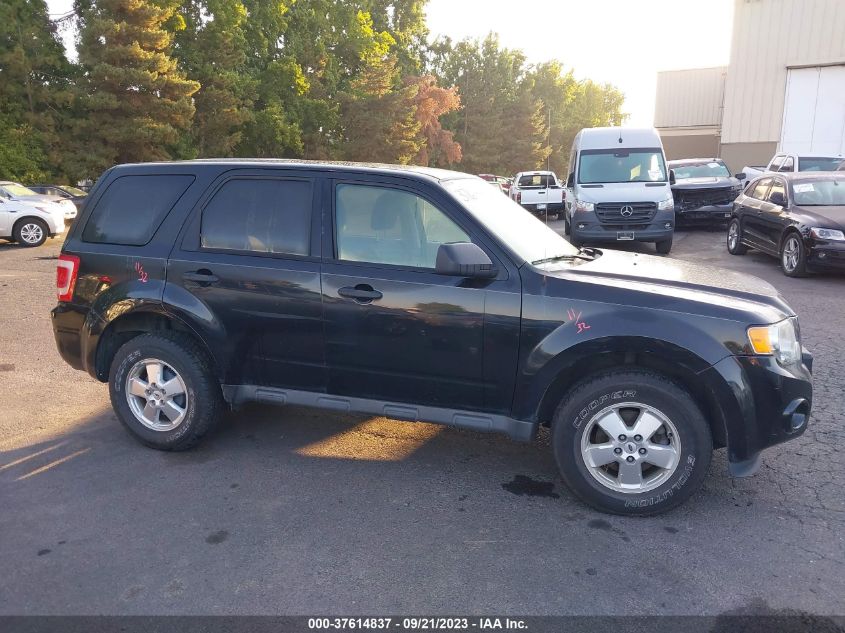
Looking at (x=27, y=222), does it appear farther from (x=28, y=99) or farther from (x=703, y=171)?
(x=28, y=99)

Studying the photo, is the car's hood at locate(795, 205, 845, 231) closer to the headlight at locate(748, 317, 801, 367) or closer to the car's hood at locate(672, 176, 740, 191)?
the car's hood at locate(672, 176, 740, 191)

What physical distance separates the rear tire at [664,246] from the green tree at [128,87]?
879 inches

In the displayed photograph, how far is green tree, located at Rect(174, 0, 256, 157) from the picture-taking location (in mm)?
32438

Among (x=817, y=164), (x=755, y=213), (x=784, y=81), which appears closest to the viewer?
(x=755, y=213)

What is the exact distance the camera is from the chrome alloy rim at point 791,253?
10227mm

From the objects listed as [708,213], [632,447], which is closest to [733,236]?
[708,213]

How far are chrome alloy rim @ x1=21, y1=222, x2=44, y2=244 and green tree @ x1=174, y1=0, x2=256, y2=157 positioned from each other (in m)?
17.1

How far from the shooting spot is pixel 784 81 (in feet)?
89.1

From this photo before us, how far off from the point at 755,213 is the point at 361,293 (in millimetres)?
10368

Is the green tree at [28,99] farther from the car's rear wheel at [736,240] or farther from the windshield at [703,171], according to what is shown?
the car's rear wheel at [736,240]

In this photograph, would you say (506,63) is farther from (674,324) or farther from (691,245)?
(674,324)

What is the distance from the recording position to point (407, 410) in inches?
152

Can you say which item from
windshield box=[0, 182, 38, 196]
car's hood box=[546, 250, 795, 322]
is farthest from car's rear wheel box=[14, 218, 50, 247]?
car's hood box=[546, 250, 795, 322]

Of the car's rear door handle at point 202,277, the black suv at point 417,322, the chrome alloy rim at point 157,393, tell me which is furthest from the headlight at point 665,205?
the chrome alloy rim at point 157,393
